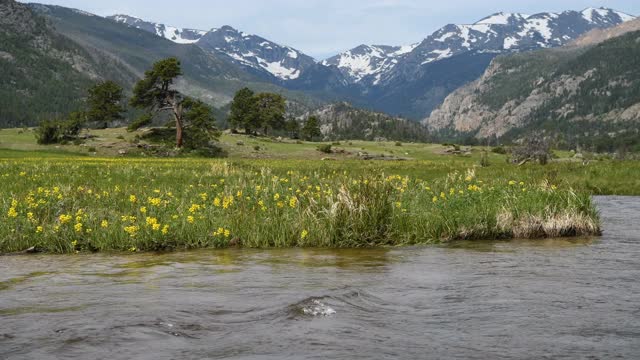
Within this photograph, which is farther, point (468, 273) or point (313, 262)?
point (313, 262)

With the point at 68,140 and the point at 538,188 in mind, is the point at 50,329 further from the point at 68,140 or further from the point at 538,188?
the point at 68,140

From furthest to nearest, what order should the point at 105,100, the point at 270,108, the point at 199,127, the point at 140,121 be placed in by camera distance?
the point at 270,108 < the point at 105,100 < the point at 199,127 < the point at 140,121

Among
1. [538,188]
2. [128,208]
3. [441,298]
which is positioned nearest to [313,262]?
[441,298]

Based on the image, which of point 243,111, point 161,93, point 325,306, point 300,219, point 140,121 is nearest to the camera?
point 325,306

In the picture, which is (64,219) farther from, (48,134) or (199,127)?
(48,134)

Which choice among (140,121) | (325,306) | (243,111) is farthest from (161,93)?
(325,306)

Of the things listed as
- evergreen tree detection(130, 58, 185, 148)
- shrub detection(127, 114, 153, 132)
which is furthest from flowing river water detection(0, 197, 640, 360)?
evergreen tree detection(130, 58, 185, 148)

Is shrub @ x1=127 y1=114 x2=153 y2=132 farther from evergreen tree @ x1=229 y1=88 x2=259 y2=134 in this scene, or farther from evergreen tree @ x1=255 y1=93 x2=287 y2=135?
evergreen tree @ x1=255 y1=93 x2=287 y2=135

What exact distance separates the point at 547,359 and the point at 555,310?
2.00 metres

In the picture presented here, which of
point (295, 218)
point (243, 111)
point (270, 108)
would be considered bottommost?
point (295, 218)

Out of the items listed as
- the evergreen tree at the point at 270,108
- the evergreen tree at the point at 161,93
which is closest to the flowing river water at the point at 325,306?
the evergreen tree at the point at 161,93

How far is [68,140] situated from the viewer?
265 feet

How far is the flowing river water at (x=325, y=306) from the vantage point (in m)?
6.01

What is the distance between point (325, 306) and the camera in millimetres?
7656
